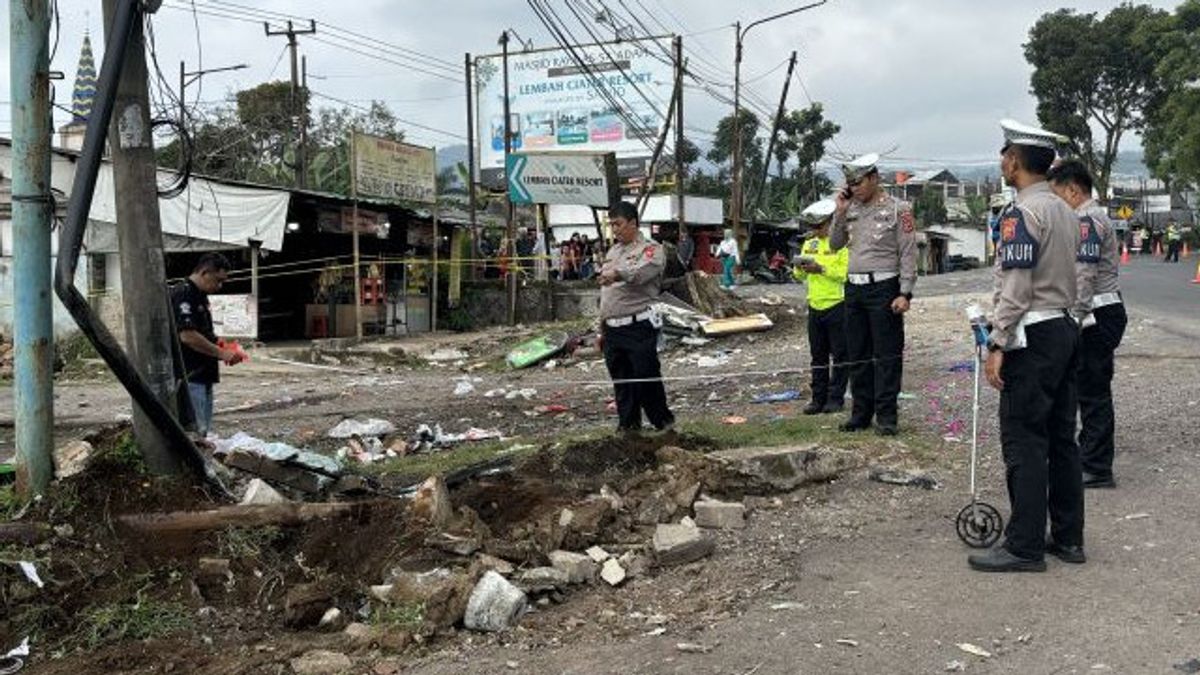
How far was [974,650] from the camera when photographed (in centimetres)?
354

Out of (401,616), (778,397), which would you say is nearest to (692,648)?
(401,616)

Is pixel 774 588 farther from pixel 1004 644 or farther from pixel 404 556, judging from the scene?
pixel 404 556

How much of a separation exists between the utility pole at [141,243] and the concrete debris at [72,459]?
0.84ft

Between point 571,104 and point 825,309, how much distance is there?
2686cm

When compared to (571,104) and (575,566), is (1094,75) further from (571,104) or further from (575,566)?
(575,566)

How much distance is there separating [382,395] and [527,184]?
8364 millimetres

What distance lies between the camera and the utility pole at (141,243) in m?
5.14

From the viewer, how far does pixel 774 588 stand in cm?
421

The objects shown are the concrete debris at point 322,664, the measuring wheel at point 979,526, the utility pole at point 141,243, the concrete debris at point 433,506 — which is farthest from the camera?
the utility pole at point 141,243

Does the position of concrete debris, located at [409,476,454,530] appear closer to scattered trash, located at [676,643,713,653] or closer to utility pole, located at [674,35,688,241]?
scattered trash, located at [676,643,713,653]

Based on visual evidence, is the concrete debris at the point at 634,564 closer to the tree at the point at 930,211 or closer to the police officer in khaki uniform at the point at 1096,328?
the police officer in khaki uniform at the point at 1096,328

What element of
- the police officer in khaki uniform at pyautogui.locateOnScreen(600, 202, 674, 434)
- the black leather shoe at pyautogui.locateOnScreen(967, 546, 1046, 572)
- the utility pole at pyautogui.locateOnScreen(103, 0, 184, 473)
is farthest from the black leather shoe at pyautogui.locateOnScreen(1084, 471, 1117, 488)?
the utility pole at pyautogui.locateOnScreen(103, 0, 184, 473)

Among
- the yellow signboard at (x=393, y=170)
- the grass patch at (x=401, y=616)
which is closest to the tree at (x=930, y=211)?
the yellow signboard at (x=393, y=170)

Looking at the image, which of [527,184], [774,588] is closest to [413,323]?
[527,184]
